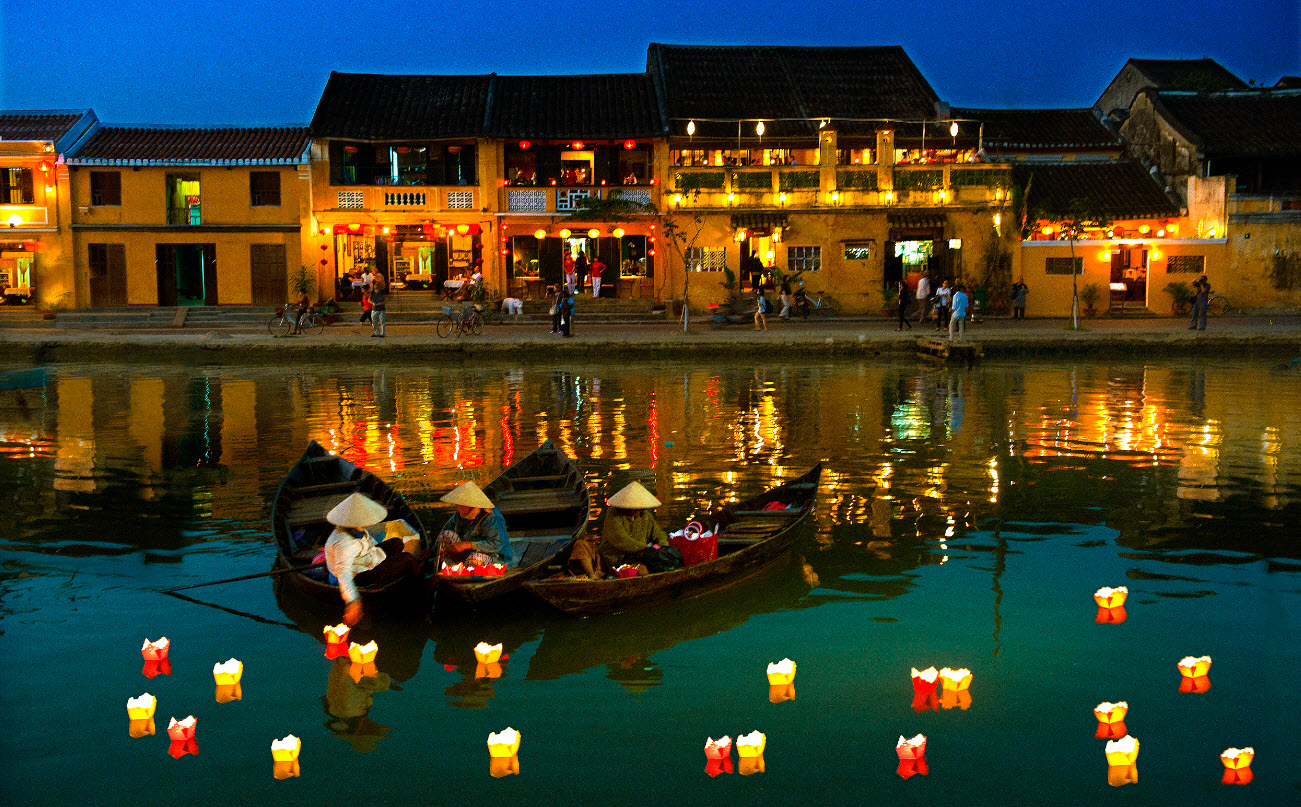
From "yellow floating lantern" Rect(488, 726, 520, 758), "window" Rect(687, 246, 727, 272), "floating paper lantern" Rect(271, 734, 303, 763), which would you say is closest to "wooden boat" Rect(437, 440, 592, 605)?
"yellow floating lantern" Rect(488, 726, 520, 758)

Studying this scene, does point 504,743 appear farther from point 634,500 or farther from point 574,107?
point 574,107

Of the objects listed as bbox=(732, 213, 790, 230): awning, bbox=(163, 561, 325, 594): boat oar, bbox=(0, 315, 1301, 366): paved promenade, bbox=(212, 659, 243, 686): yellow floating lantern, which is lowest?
bbox=(212, 659, 243, 686): yellow floating lantern

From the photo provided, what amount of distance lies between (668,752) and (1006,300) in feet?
88.8

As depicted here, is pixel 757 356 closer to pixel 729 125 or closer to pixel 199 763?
pixel 729 125

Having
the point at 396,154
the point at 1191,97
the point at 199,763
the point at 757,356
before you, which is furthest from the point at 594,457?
the point at 1191,97

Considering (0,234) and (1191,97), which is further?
(1191,97)

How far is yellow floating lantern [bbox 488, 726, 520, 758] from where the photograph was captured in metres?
5.71

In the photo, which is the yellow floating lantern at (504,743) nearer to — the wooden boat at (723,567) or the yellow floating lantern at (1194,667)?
the wooden boat at (723,567)

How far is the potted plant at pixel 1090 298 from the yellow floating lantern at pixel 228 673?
28.6 meters

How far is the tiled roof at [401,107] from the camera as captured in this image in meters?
29.9

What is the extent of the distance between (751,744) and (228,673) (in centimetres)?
329

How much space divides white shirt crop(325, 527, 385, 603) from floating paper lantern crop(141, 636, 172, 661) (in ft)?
3.73

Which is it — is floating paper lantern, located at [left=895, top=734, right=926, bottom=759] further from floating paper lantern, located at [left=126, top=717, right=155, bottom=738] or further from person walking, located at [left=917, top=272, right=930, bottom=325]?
person walking, located at [left=917, top=272, right=930, bottom=325]

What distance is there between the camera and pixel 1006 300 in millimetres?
30594
